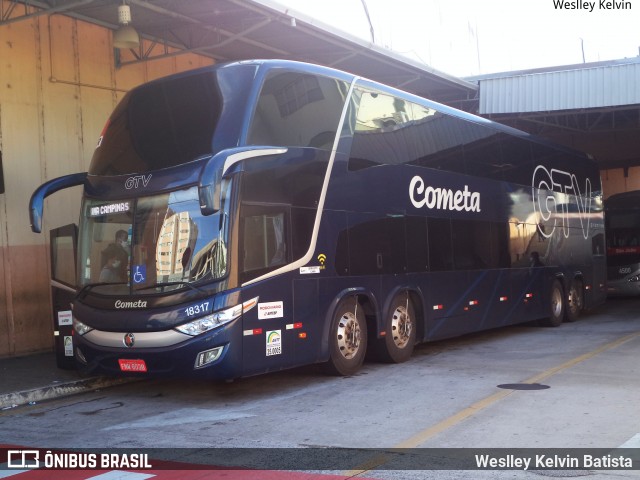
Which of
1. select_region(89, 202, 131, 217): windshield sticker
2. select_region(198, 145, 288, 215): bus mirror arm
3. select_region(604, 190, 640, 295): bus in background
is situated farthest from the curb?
select_region(604, 190, 640, 295): bus in background

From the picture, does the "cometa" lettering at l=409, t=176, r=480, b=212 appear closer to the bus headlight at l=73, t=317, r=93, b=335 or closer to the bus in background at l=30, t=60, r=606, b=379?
the bus in background at l=30, t=60, r=606, b=379

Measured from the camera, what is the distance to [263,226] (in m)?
10.0

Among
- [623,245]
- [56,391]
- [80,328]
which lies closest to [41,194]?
[80,328]

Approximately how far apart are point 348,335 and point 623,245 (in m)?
19.5

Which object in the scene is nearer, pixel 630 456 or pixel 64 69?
pixel 630 456

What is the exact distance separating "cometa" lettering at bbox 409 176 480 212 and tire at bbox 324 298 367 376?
8.00 ft

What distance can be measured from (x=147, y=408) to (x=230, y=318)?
158cm

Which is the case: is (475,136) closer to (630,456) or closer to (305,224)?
(305,224)

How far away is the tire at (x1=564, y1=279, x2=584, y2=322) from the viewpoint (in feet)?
64.6

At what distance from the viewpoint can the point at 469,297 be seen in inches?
582

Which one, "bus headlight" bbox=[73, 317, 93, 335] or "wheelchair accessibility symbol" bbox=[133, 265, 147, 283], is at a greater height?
"wheelchair accessibility symbol" bbox=[133, 265, 147, 283]

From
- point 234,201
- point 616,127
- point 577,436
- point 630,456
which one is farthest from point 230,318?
point 616,127

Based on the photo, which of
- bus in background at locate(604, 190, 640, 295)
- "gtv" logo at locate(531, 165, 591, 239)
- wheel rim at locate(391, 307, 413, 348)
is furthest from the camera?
bus in background at locate(604, 190, 640, 295)

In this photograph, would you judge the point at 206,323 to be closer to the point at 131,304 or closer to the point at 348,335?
the point at 131,304
